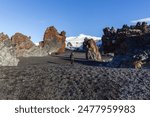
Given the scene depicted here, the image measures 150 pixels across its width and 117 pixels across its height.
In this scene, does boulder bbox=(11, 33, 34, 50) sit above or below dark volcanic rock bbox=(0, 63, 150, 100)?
above

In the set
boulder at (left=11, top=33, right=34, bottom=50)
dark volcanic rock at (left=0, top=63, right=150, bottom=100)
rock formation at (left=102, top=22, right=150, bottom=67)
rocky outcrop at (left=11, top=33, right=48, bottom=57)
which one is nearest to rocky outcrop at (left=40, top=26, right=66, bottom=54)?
rocky outcrop at (left=11, top=33, right=48, bottom=57)

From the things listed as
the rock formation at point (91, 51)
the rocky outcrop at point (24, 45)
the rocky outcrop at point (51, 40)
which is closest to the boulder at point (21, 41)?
the rocky outcrop at point (24, 45)

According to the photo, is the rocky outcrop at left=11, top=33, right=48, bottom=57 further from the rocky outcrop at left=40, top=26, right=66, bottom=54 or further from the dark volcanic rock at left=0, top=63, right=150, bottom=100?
the dark volcanic rock at left=0, top=63, right=150, bottom=100

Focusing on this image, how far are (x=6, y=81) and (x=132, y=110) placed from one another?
301 cm

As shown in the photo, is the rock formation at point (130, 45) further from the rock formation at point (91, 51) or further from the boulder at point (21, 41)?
the boulder at point (21, 41)

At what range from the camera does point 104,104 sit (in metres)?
6.36

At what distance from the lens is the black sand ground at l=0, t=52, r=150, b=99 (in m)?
6.84

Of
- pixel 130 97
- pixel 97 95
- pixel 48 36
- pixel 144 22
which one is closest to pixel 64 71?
pixel 97 95

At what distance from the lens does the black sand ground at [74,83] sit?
6.84 meters

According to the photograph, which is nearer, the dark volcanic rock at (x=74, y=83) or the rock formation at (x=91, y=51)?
the dark volcanic rock at (x=74, y=83)

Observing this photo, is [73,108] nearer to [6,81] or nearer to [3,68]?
[6,81]

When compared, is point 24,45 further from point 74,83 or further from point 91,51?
point 74,83

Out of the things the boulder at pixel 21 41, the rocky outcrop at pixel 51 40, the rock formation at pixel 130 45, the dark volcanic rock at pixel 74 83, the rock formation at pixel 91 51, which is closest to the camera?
the dark volcanic rock at pixel 74 83

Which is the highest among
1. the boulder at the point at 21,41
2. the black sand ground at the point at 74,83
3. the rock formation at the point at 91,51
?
the boulder at the point at 21,41
